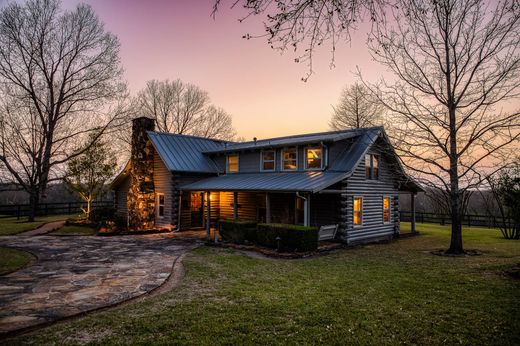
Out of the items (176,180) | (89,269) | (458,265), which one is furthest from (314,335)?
(176,180)

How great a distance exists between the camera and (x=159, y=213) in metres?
23.7

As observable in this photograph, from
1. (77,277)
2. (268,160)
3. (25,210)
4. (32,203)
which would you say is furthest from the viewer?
(25,210)

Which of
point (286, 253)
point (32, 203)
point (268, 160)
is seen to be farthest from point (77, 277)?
point (32, 203)

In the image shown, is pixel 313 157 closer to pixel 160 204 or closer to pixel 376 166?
pixel 376 166

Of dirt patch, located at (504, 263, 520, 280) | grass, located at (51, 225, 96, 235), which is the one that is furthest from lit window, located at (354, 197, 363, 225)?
grass, located at (51, 225, 96, 235)

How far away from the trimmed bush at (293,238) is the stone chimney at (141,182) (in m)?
11.3

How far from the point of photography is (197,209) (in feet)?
78.1

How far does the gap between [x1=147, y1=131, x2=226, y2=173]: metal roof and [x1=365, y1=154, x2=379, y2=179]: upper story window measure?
438 inches

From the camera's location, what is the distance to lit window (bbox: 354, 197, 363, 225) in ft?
61.0

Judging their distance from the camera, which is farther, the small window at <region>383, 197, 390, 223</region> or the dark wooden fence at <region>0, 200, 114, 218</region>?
the dark wooden fence at <region>0, 200, 114, 218</region>

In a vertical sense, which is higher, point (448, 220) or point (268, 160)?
point (268, 160)

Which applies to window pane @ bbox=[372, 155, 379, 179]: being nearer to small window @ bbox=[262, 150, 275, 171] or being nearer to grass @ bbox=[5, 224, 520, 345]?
small window @ bbox=[262, 150, 275, 171]

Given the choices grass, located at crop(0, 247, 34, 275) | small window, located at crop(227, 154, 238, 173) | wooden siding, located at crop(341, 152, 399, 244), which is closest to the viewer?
grass, located at crop(0, 247, 34, 275)

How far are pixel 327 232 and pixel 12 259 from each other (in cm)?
1322
